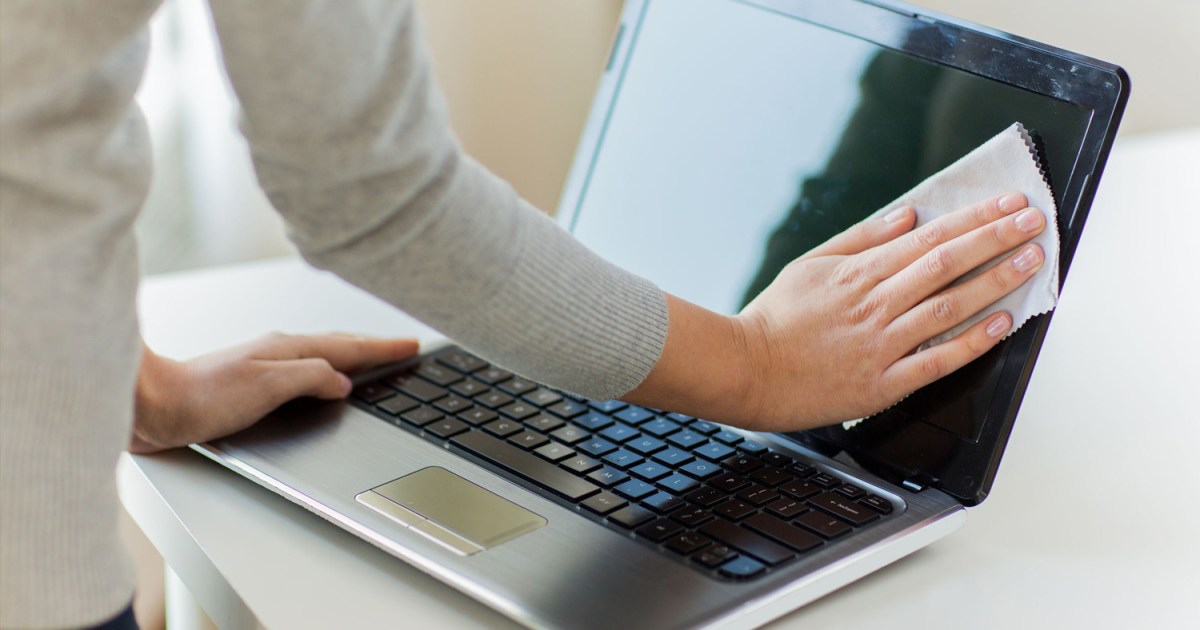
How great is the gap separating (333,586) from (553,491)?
5.0 inches

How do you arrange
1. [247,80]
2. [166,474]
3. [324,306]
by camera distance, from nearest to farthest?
[247,80]
[166,474]
[324,306]

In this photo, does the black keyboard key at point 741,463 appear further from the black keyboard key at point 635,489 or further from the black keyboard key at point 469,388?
the black keyboard key at point 469,388

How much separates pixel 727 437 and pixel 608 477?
9 cm

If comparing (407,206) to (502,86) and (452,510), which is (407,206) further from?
(502,86)

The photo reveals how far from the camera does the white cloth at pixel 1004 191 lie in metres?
0.63

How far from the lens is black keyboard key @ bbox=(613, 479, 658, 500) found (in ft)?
2.05

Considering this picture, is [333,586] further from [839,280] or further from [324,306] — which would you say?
[324,306]

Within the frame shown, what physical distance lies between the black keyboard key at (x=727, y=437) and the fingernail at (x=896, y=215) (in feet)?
0.53

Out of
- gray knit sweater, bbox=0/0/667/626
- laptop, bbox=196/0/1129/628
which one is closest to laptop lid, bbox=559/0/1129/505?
laptop, bbox=196/0/1129/628

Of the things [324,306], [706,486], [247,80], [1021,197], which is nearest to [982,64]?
[1021,197]

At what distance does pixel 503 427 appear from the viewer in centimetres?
72

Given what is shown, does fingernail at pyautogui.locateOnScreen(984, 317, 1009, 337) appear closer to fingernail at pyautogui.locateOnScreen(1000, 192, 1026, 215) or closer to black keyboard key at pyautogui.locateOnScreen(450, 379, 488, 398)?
fingernail at pyautogui.locateOnScreen(1000, 192, 1026, 215)

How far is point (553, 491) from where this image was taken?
25.0 inches

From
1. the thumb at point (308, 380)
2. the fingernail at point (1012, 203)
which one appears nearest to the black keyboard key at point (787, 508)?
the fingernail at point (1012, 203)
